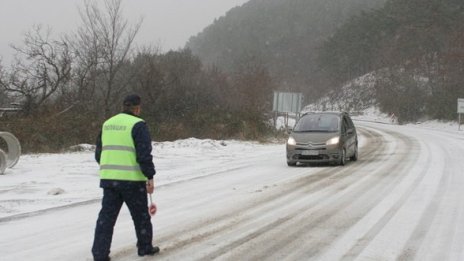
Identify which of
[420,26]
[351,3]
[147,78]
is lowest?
[147,78]

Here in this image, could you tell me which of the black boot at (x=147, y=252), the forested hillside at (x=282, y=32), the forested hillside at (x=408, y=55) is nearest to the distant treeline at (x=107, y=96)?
the black boot at (x=147, y=252)

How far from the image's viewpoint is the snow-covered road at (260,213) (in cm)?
627

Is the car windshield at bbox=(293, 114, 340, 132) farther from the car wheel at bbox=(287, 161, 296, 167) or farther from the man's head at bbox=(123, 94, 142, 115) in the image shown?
the man's head at bbox=(123, 94, 142, 115)

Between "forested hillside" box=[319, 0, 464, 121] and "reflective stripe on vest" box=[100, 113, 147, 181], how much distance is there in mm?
50126

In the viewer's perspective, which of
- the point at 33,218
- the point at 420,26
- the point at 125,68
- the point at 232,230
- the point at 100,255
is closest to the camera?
the point at 100,255

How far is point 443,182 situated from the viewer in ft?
38.7

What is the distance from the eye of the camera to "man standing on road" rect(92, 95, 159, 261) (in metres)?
5.66

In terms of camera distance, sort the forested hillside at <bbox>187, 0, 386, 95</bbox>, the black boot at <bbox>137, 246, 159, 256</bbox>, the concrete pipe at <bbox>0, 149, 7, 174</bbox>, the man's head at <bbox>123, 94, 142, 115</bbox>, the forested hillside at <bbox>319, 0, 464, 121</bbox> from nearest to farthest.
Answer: the man's head at <bbox>123, 94, 142, 115</bbox>, the black boot at <bbox>137, 246, 159, 256</bbox>, the concrete pipe at <bbox>0, 149, 7, 174</bbox>, the forested hillside at <bbox>319, 0, 464, 121</bbox>, the forested hillside at <bbox>187, 0, 386, 95</bbox>

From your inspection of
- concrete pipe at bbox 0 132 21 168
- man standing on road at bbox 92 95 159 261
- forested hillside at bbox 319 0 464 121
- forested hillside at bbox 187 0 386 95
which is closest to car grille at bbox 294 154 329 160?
concrete pipe at bbox 0 132 21 168

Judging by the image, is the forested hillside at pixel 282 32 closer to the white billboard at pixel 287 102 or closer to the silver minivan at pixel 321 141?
the white billboard at pixel 287 102

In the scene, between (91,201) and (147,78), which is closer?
(91,201)

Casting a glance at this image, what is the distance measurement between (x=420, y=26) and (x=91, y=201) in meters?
67.5

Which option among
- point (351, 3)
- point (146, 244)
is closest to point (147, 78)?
point (146, 244)

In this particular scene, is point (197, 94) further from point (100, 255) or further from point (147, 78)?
point (100, 255)
